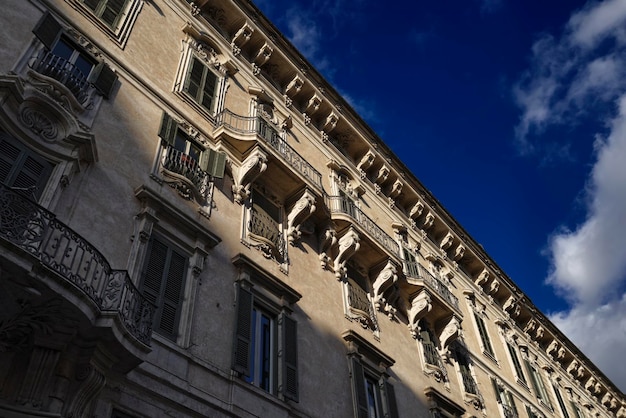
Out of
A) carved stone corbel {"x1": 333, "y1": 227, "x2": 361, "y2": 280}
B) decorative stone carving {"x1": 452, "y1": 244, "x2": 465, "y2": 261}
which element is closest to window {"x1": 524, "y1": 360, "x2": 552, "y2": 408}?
decorative stone carving {"x1": 452, "y1": 244, "x2": 465, "y2": 261}

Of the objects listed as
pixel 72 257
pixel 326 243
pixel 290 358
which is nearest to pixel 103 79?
pixel 72 257

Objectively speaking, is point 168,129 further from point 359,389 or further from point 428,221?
point 428,221

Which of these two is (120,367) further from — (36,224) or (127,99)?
(127,99)

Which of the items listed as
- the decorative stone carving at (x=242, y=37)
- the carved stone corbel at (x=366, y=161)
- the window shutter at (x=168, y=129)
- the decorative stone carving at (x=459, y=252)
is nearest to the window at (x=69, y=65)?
the window shutter at (x=168, y=129)

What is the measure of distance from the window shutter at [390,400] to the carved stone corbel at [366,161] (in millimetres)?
9057

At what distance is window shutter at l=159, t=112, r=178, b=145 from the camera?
12.4 m

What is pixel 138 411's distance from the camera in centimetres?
832

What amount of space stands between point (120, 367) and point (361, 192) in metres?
13.6

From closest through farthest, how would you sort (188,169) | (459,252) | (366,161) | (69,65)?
(69,65)
(188,169)
(366,161)
(459,252)

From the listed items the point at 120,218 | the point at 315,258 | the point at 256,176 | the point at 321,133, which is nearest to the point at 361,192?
the point at 321,133

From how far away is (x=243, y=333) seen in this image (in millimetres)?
11000

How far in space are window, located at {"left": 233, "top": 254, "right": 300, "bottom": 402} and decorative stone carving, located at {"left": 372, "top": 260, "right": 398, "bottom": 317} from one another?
4762 mm

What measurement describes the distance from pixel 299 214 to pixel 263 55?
624cm

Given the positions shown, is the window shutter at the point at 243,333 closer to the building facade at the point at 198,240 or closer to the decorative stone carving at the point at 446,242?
the building facade at the point at 198,240
